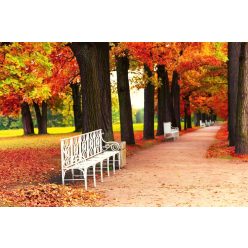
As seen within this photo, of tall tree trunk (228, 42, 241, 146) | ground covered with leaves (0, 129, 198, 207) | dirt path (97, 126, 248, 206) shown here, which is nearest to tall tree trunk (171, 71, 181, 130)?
tall tree trunk (228, 42, 241, 146)

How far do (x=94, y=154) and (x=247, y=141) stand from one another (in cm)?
567

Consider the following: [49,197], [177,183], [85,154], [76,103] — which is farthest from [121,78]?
[76,103]

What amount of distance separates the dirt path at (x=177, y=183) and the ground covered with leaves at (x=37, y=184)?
1.77 feet

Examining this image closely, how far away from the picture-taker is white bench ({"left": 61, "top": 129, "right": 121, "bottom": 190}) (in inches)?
439

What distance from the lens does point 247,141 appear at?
55.6 feet

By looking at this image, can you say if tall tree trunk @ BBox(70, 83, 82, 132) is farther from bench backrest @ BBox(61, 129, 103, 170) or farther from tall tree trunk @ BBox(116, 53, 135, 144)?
bench backrest @ BBox(61, 129, 103, 170)

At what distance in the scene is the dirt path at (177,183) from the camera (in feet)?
32.3

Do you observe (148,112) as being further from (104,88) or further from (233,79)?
(104,88)

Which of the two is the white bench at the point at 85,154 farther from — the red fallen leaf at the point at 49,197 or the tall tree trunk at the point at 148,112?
the tall tree trunk at the point at 148,112

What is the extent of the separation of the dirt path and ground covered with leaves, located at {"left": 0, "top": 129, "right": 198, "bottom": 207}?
539 millimetres

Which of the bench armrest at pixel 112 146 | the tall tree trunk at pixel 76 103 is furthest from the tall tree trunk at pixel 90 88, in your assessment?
the tall tree trunk at pixel 76 103
